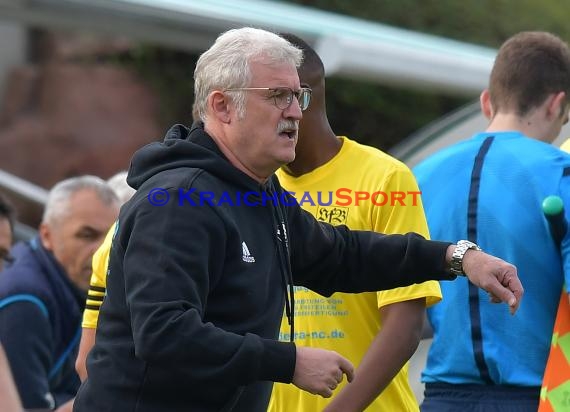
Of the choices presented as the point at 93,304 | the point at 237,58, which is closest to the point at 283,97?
the point at 237,58

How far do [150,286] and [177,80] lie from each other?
14.5 meters

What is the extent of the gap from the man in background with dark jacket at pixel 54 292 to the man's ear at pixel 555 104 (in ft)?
8.19

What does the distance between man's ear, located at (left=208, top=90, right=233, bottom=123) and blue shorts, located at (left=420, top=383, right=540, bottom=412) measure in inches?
58.3

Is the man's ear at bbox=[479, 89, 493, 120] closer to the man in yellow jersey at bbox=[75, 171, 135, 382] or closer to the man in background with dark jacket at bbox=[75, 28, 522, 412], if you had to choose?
the man in background with dark jacket at bbox=[75, 28, 522, 412]

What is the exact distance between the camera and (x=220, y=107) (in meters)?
3.77

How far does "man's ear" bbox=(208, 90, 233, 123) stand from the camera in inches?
148

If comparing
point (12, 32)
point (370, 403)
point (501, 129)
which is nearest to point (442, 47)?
point (501, 129)

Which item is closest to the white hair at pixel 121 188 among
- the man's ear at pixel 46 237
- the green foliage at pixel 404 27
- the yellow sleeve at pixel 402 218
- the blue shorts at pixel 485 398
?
the man's ear at pixel 46 237

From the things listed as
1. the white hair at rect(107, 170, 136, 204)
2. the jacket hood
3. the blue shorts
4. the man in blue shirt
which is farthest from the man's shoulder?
the white hair at rect(107, 170, 136, 204)

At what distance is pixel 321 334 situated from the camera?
→ 4555mm

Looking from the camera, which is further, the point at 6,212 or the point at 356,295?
the point at 6,212

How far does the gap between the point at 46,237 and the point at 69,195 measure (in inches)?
9.8

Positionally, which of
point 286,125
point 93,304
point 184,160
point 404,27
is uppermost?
point 404,27

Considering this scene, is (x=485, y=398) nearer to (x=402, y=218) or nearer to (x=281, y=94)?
(x=402, y=218)
